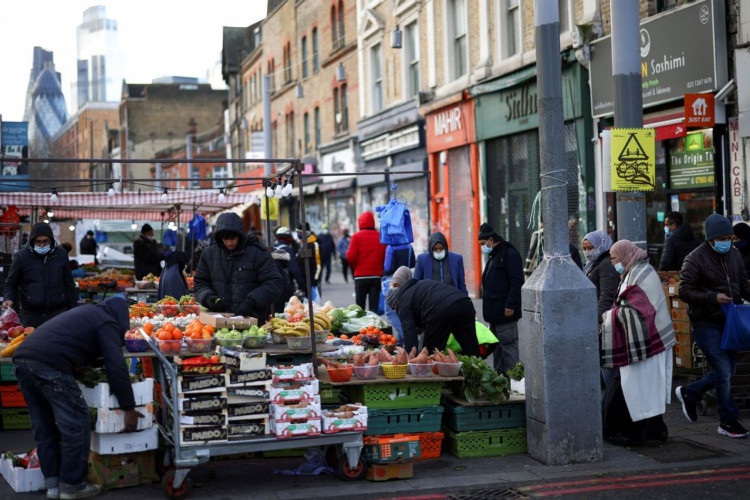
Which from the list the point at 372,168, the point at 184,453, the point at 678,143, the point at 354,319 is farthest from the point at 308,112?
the point at 184,453

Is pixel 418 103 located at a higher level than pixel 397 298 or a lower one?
higher

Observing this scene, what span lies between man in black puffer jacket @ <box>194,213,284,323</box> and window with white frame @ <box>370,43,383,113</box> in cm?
2186

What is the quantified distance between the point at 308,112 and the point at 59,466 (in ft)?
112

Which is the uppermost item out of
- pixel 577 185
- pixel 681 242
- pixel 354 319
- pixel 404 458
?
pixel 577 185

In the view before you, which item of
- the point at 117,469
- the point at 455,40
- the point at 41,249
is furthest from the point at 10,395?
the point at 455,40

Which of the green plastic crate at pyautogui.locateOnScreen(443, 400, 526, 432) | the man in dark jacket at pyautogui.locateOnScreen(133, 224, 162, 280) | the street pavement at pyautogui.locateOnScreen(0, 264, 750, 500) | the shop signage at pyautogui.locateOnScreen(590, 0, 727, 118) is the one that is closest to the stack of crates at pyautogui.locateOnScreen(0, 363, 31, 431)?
Answer: the street pavement at pyautogui.locateOnScreen(0, 264, 750, 500)

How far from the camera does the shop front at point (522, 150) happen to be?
18344mm

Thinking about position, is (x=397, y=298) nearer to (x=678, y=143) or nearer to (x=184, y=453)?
(x=184, y=453)

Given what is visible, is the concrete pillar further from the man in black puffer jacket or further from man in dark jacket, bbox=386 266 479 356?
the man in black puffer jacket

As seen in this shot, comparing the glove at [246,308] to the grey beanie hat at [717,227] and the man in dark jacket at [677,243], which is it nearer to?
the grey beanie hat at [717,227]

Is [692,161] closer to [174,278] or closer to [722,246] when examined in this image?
[722,246]

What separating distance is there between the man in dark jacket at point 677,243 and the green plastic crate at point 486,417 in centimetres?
650

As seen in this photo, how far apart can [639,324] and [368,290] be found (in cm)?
882

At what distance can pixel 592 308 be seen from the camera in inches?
334
